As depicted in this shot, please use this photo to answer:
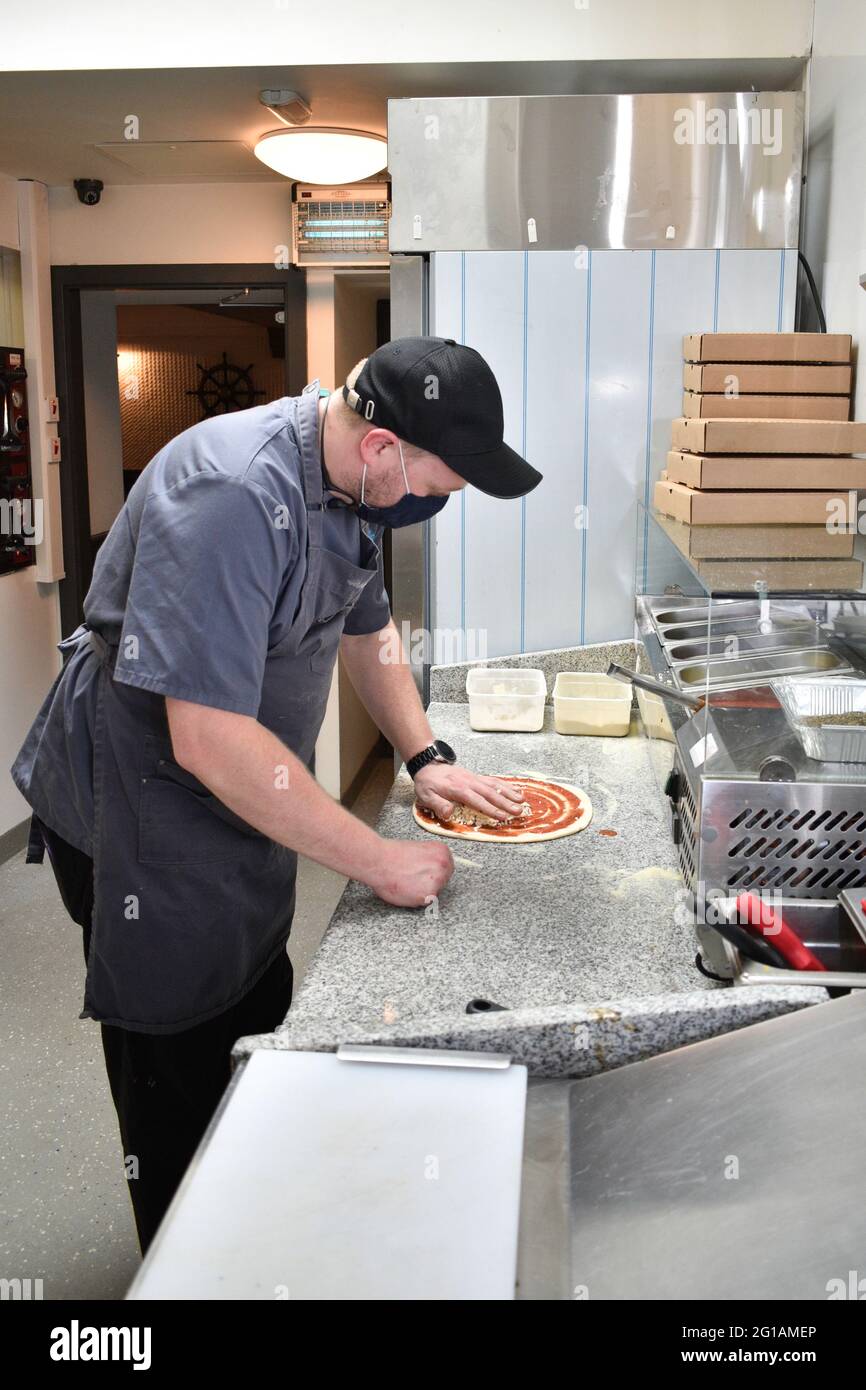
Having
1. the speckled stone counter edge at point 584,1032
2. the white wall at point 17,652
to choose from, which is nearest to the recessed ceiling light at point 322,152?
the white wall at point 17,652

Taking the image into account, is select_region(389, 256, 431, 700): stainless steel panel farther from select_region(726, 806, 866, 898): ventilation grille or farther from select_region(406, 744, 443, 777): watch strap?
select_region(726, 806, 866, 898): ventilation grille

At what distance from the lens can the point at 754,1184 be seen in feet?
3.03

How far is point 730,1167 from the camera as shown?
3.12 feet

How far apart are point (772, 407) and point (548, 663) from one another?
2.57 ft

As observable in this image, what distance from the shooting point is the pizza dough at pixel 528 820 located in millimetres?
1826

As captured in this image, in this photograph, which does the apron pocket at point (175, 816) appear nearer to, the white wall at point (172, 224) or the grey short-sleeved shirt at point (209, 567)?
the grey short-sleeved shirt at point (209, 567)

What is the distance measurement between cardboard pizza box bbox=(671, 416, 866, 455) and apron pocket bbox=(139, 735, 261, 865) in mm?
1132

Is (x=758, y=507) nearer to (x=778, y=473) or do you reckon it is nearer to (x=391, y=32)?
(x=778, y=473)

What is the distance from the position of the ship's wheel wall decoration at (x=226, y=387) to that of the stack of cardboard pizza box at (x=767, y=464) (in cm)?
592

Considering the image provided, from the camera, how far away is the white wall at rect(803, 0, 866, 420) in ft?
7.48

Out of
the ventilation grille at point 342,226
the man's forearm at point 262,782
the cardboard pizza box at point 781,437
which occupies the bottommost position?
the man's forearm at point 262,782

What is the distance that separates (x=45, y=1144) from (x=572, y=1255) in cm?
198

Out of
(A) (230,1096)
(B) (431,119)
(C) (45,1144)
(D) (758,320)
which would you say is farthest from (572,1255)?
(B) (431,119)
